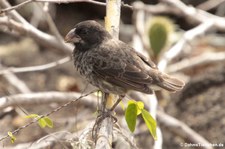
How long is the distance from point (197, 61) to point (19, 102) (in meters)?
2.79

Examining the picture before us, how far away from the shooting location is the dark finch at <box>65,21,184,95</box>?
15.6 ft

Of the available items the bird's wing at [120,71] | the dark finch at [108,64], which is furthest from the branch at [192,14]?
the bird's wing at [120,71]

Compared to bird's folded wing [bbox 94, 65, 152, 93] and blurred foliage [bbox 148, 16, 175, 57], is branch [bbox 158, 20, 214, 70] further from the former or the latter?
bird's folded wing [bbox 94, 65, 152, 93]

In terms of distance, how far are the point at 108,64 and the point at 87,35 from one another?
34cm

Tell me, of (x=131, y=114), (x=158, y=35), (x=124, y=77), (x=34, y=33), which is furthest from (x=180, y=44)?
(x=131, y=114)

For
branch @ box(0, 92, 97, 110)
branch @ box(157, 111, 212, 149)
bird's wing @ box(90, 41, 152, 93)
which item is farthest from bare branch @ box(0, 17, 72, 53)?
branch @ box(157, 111, 212, 149)

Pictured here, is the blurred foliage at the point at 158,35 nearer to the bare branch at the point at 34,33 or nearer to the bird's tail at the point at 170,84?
the bare branch at the point at 34,33

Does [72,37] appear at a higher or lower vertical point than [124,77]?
higher

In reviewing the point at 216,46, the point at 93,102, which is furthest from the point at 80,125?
the point at 216,46

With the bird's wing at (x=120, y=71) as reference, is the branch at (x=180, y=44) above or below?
above

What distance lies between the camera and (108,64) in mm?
4762

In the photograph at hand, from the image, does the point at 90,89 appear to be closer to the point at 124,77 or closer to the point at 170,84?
the point at 170,84

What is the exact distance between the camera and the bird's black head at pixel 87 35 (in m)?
4.82

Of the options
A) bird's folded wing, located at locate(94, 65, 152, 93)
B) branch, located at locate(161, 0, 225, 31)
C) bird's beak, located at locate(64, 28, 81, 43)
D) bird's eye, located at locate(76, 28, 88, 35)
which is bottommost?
bird's folded wing, located at locate(94, 65, 152, 93)
